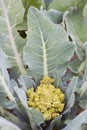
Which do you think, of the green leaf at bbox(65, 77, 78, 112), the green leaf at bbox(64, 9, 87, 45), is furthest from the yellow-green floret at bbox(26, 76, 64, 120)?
the green leaf at bbox(64, 9, 87, 45)

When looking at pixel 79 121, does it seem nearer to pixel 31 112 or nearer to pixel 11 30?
pixel 31 112

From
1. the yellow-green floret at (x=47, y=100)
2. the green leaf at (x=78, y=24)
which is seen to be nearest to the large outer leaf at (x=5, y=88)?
the yellow-green floret at (x=47, y=100)

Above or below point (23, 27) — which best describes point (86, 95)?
below

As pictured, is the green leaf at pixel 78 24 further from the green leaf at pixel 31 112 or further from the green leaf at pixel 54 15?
the green leaf at pixel 31 112

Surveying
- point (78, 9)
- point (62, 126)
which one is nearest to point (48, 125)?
point (62, 126)

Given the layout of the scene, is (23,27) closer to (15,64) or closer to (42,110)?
(15,64)

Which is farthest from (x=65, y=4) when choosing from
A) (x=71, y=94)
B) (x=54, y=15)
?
(x=71, y=94)
